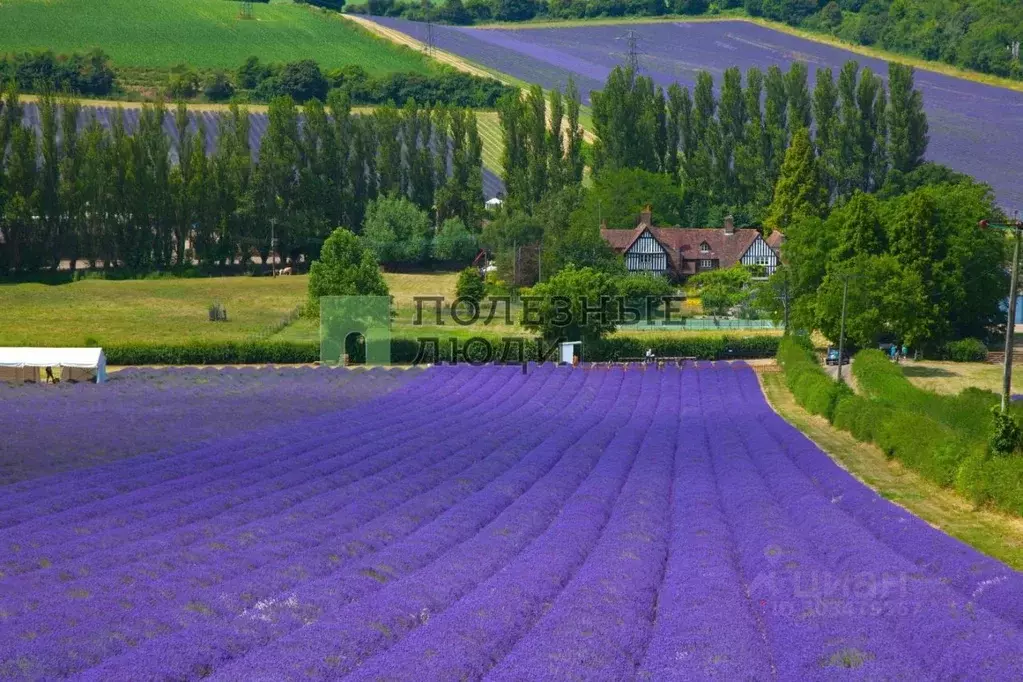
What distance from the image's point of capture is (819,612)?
1684cm

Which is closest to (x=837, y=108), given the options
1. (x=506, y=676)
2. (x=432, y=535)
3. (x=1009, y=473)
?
(x=1009, y=473)

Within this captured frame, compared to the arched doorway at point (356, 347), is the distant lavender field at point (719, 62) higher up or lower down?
higher up

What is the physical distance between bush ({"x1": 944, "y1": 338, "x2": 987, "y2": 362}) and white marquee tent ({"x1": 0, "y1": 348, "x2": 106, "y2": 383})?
139 feet

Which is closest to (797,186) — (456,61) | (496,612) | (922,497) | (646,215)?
→ (646,215)

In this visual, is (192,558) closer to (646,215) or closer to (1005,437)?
(1005,437)

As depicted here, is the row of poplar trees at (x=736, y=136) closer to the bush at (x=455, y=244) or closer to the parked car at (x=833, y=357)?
the bush at (x=455, y=244)

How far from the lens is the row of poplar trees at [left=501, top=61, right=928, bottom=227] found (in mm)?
106562

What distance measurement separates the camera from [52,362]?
53.7 m

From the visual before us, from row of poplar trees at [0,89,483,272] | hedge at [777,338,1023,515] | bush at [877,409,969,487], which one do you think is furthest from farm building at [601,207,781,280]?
bush at [877,409,969,487]

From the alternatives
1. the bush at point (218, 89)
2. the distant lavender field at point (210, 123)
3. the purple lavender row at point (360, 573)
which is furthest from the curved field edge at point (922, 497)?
the bush at point (218, 89)

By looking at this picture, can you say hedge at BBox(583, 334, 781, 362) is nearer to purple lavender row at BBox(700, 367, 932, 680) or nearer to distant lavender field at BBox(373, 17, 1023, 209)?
purple lavender row at BBox(700, 367, 932, 680)

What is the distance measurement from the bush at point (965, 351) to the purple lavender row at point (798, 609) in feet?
142

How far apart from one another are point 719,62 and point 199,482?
13241 centimetres

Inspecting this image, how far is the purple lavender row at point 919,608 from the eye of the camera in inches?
579
